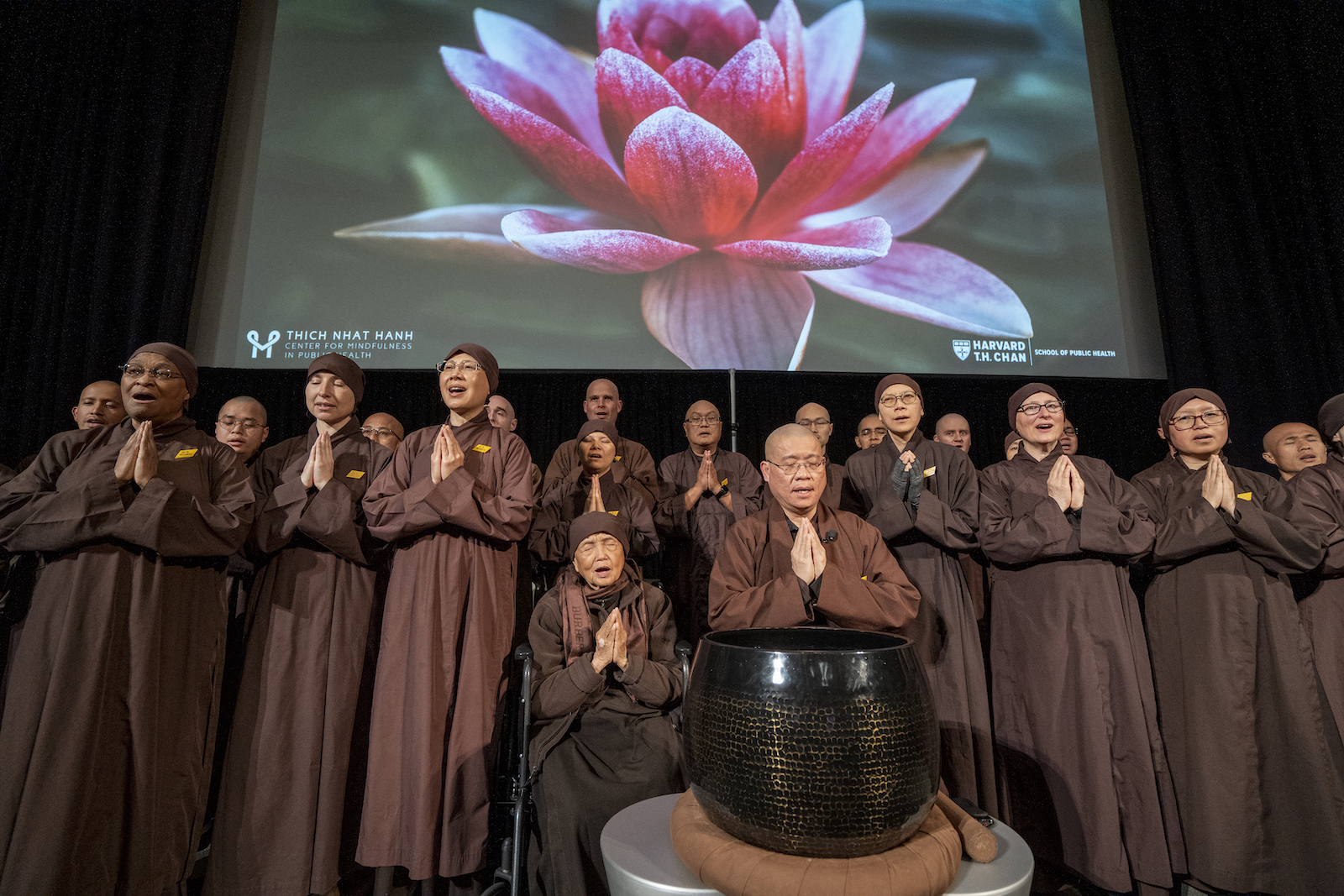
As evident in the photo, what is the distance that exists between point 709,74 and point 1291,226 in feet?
15.4

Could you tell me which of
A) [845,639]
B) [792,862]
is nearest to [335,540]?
[845,639]

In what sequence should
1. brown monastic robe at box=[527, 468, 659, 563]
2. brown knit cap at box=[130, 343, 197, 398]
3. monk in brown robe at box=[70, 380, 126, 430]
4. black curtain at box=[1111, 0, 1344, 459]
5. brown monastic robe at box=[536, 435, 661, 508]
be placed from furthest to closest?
black curtain at box=[1111, 0, 1344, 459]
brown monastic robe at box=[536, 435, 661, 508]
monk in brown robe at box=[70, 380, 126, 430]
brown monastic robe at box=[527, 468, 659, 563]
brown knit cap at box=[130, 343, 197, 398]

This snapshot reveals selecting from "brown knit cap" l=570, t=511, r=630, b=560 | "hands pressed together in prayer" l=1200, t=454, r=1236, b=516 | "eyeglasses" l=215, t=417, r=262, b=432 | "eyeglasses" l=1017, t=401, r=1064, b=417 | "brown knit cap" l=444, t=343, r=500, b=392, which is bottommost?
"brown knit cap" l=570, t=511, r=630, b=560

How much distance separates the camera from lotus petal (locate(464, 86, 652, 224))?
16.0 feet

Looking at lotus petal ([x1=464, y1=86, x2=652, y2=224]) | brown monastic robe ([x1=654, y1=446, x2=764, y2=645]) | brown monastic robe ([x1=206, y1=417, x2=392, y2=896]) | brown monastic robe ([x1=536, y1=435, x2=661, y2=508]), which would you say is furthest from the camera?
lotus petal ([x1=464, y1=86, x2=652, y2=224])

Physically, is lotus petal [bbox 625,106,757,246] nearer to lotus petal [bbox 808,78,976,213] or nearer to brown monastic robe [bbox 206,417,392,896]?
lotus petal [bbox 808,78,976,213]

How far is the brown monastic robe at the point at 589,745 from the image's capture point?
207 centimetres

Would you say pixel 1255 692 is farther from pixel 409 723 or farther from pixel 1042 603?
pixel 409 723

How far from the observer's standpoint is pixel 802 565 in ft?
6.34

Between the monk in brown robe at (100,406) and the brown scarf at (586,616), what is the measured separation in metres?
2.38

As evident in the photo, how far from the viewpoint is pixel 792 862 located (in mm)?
809

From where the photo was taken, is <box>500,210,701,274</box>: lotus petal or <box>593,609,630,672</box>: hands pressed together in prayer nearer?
<box>593,609,630,672</box>: hands pressed together in prayer

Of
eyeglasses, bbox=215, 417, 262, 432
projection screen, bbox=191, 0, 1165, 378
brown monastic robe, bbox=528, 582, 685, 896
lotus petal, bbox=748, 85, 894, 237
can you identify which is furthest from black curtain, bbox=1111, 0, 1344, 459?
eyeglasses, bbox=215, 417, 262, 432

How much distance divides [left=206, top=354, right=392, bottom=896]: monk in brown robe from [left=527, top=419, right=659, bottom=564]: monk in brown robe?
797mm
